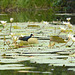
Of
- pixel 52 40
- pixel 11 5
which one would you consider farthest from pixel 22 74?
pixel 11 5

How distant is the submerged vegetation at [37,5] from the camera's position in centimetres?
2636

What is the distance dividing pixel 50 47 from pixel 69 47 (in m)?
0.32

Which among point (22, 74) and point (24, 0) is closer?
point (22, 74)

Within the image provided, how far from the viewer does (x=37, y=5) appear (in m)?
29.6

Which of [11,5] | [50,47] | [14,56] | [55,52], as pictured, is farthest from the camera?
[11,5]

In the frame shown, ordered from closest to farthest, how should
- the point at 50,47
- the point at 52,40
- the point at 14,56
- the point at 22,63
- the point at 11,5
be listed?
1. the point at 22,63
2. the point at 14,56
3. the point at 50,47
4. the point at 52,40
5. the point at 11,5

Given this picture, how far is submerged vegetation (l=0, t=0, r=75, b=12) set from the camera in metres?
26.4

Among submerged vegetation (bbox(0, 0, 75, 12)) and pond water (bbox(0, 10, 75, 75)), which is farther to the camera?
submerged vegetation (bbox(0, 0, 75, 12))

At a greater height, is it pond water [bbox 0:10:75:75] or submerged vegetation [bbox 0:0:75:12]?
submerged vegetation [bbox 0:0:75:12]

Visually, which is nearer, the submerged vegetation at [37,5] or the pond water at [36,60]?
the pond water at [36,60]

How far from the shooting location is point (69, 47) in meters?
5.38

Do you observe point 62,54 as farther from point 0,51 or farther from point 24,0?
point 24,0

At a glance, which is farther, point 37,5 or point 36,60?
point 37,5

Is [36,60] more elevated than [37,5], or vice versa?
[37,5]
